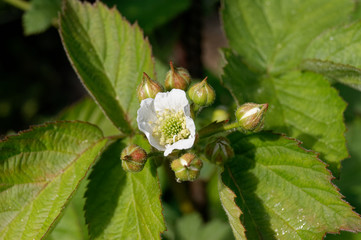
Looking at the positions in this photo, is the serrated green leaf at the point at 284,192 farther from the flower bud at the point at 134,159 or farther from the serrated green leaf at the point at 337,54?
the serrated green leaf at the point at 337,54

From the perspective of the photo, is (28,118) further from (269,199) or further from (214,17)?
(269,199)

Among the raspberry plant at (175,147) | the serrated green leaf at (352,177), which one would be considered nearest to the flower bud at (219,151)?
the raspberry plant at (175,147)

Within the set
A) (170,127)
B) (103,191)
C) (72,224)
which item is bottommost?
(72,224)

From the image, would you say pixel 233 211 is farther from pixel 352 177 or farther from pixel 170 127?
pixel 352 177

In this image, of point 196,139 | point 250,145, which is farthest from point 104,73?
point 250,145

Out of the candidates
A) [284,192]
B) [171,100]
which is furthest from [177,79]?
[284,192]

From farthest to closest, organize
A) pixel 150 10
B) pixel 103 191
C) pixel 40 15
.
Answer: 1. pixel 150 10
2. pixel 40 15
3. pixel 103 191

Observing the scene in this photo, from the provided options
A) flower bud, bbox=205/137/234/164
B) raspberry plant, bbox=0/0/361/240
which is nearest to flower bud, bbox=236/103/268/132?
raspberry plant, bbox=0/0/361/240
